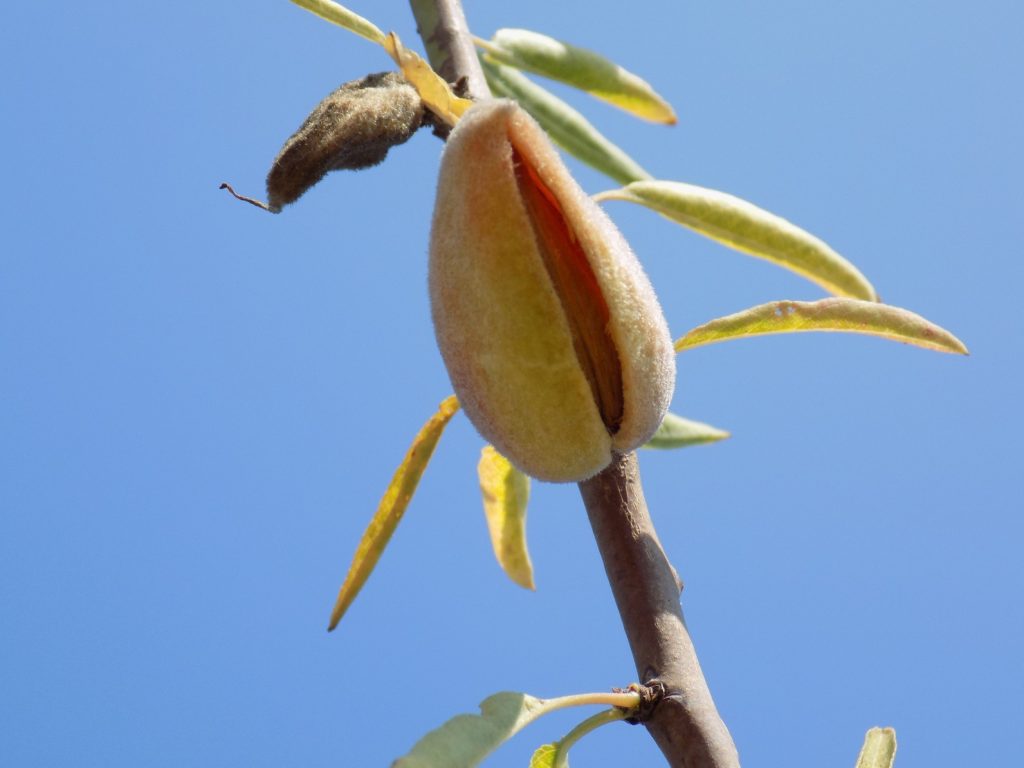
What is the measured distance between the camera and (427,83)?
125 centimetres

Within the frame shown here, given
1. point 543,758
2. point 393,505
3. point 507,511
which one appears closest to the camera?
point 543,758

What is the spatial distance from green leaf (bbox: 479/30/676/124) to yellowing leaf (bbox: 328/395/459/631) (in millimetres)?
863

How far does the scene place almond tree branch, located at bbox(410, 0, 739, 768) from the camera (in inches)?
43.0

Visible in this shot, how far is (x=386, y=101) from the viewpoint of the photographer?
125 cm

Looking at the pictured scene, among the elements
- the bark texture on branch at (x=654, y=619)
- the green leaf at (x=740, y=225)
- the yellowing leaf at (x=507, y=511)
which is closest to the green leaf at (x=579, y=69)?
the green leaf at (x=740, y=225)

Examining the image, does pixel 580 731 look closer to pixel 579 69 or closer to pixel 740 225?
pixel 740 225

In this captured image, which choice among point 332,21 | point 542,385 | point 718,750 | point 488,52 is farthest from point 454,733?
point 488,52

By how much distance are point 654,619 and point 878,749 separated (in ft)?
1.15

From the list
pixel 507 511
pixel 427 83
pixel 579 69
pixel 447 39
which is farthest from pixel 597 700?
pixel 579 69

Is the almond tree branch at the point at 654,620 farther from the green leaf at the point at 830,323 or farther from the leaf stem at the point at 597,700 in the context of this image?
the green leaf at the point at 830,323

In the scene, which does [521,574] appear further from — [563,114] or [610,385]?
[563,114]

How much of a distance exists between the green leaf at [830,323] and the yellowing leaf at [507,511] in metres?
0.40

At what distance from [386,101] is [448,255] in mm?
339

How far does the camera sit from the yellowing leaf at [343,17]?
5.20 feet
